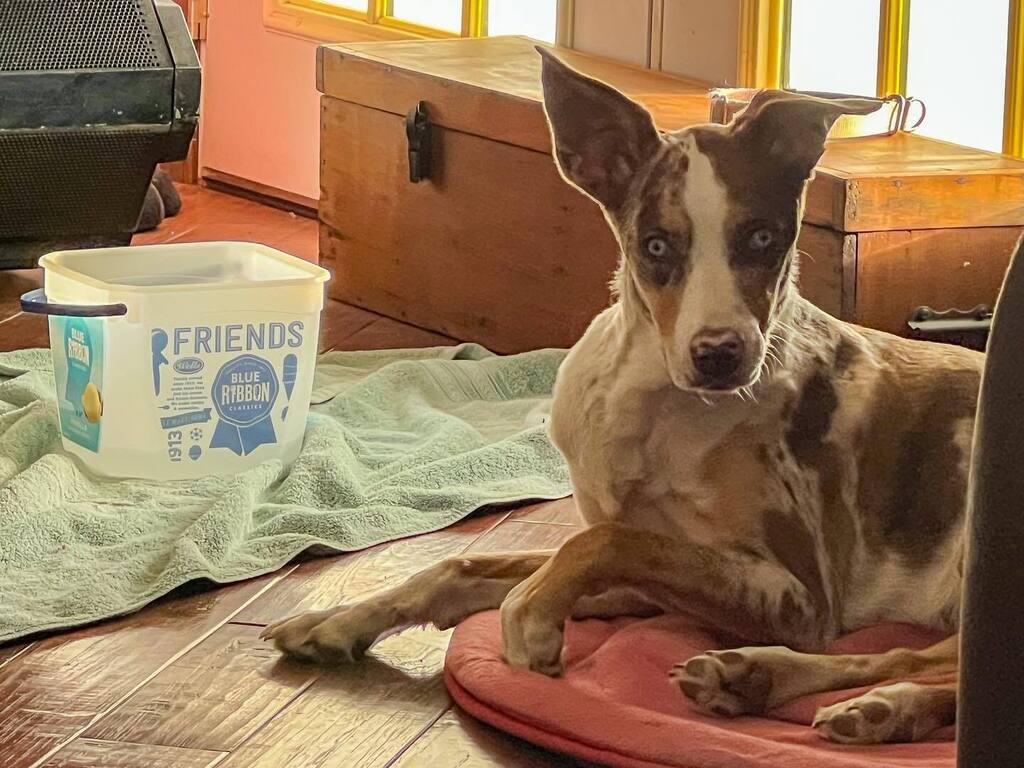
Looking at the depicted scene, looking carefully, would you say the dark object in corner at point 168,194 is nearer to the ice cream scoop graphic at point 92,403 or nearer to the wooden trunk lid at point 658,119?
the wooden trunk lid at point 658,119

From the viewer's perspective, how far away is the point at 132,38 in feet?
11.0

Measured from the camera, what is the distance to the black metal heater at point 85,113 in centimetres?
321

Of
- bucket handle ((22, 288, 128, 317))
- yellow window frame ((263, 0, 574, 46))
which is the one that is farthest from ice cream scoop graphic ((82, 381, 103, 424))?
yellow window frame ((263, 0, 574, 46))

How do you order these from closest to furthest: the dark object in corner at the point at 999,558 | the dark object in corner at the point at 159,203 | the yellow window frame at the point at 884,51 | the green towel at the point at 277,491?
1. the dark object in corner at the point at 999,558
2. the green towel at the point at 277,491
3. the yellow window frame at the point at 884,51
4. the dark object in corner at the point at 159,203

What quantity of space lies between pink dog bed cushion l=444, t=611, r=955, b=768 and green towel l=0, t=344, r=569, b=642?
0.46m

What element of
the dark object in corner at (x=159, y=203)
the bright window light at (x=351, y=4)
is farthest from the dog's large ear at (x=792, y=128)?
the bright window light at (x=351, y=4)

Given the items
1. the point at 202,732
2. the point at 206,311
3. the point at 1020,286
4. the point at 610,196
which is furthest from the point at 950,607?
the point at 206,311

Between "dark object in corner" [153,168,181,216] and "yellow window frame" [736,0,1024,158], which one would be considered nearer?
"yellow window frame" [736,0,1024,158]

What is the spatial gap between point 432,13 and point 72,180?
3.41ft

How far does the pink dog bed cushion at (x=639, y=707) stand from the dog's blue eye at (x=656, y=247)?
377 mm

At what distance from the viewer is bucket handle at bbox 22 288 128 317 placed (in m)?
2.17

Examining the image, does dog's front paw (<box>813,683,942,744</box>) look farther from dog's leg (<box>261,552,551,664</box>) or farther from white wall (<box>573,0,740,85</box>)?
white wall (<box>573,0,740,85</box>)

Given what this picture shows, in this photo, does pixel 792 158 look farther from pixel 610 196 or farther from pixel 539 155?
pixel 539 155

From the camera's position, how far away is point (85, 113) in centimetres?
325
